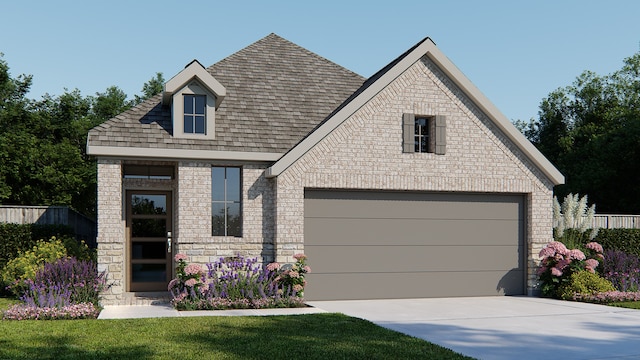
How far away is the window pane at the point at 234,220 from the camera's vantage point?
606 inches

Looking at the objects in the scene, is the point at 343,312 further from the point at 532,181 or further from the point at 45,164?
the point at 45,164

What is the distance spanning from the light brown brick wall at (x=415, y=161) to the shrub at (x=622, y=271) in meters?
1.83

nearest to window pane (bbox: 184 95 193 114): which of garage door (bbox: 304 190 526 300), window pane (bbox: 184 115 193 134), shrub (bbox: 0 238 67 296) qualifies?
window pane (bbox: 184 115 193 134)

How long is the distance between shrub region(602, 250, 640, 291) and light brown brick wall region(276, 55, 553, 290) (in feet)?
6.01

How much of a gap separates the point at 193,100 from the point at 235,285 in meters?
4.72

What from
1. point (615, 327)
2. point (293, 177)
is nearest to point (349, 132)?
point (293, 177)

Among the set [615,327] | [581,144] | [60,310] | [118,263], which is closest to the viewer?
[615,327]

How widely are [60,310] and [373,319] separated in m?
6.09

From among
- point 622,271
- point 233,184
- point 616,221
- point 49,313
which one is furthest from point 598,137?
point 49,313

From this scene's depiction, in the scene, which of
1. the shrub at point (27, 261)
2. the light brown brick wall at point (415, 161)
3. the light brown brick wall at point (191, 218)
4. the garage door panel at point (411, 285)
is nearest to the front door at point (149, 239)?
the light brown brick wall at point (191, 218)

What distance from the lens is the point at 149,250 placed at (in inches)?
646

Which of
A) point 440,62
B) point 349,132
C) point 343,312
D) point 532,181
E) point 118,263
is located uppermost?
point 440,62

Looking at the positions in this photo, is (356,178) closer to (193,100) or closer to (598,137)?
(193,100)

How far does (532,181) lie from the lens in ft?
55.8
